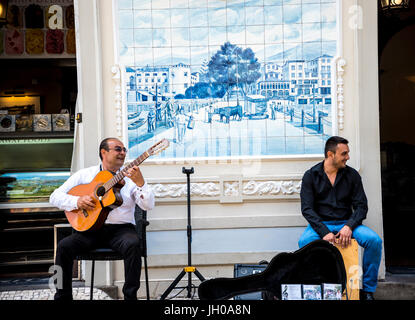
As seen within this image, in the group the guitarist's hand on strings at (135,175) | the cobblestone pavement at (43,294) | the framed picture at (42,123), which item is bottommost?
the cobblestone pavement at (43,294)

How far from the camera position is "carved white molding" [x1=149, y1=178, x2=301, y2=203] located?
15.4ft

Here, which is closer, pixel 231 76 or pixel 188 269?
pixel 188 269

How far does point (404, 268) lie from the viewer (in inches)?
195

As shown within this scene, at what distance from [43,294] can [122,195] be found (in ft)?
4.15

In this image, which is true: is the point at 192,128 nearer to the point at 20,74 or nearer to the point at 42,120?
the point at 42,120

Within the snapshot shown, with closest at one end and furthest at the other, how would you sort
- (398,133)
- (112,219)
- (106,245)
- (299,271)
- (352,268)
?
1. (299,271)
2. (352,268)
3. (106,245)
4. (112,219)
5. (398,133)

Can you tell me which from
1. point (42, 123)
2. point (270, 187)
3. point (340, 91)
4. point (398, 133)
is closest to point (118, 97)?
point (42, 123)

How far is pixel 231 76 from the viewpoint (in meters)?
4.75

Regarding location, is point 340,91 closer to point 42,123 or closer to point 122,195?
point 122,195

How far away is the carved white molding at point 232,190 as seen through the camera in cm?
471

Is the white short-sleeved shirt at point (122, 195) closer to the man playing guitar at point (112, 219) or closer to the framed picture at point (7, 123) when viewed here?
the man playing guitar at point (112, 219)

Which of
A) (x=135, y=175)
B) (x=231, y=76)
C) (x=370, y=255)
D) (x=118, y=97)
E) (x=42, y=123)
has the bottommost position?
(x=370, y=255)

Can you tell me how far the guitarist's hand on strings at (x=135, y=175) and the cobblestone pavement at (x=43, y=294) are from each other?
1.20 m

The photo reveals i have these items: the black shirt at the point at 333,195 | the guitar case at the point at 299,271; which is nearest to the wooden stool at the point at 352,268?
the black shirt at the point at 333,195
